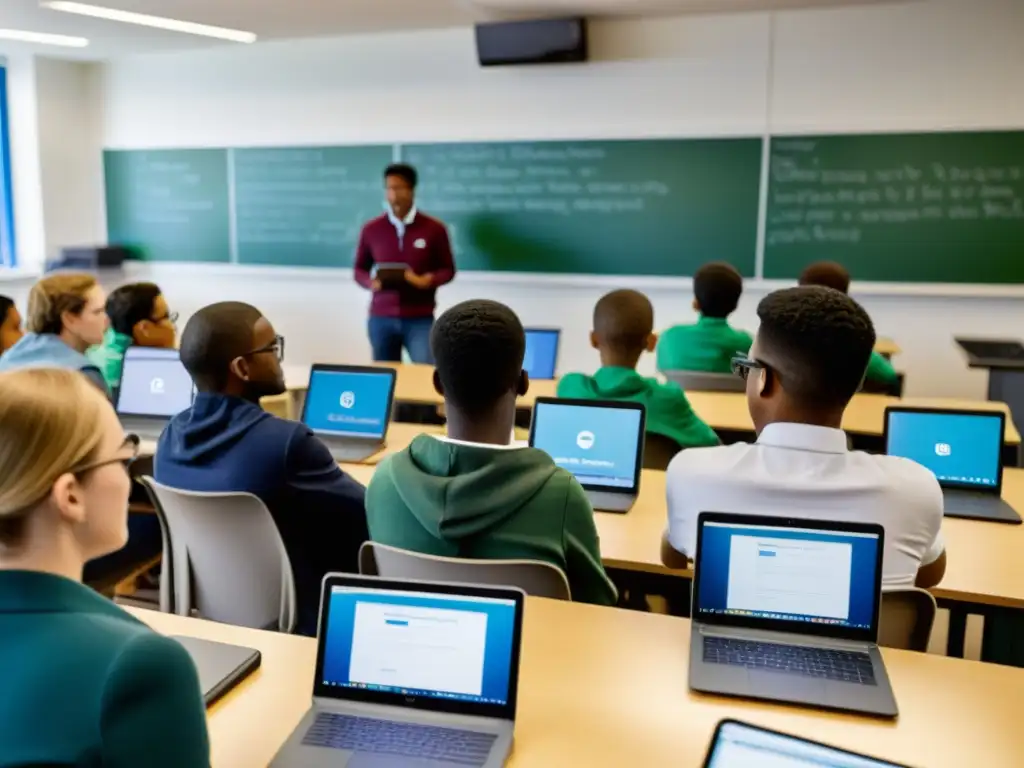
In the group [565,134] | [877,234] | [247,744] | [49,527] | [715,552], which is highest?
[565,134]

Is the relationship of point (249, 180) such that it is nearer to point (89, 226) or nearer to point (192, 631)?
point (89, 226)

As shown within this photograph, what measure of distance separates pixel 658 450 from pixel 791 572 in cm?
137

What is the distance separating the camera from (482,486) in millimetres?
1596

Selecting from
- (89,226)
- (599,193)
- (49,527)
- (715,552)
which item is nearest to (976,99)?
(599,193)

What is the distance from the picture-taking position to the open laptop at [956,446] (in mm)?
2432

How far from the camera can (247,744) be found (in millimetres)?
1241

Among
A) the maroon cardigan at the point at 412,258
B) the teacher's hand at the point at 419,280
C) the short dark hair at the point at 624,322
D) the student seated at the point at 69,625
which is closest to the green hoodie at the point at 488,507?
the student seated at the point at 69,625

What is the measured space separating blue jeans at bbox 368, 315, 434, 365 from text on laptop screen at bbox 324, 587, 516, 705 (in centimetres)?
385

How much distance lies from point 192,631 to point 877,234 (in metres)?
4.48

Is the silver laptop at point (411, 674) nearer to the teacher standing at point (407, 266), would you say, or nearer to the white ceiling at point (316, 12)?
the teacher standing at point (407, 266)

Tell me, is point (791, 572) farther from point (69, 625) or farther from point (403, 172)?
point (403, 172)

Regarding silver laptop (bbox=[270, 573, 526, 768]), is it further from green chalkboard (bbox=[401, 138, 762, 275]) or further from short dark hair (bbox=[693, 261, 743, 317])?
green chalkboard (bbox=[401, 138, 762, 275])

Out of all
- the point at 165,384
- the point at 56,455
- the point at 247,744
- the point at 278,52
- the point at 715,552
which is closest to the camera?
the point at 56,455

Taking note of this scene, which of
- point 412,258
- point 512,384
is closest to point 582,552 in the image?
point 512,384
